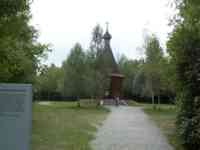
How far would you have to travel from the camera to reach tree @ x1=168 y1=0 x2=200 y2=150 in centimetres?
675

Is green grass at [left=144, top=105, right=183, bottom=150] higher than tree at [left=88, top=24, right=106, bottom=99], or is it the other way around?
tree at [left=88, top=24, right=106, bottom=99]

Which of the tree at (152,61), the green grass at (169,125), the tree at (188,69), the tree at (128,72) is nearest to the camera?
the tree at (188,69)

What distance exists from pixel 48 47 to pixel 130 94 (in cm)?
3276

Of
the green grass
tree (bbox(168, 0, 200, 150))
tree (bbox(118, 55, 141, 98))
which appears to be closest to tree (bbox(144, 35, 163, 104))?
the green grass

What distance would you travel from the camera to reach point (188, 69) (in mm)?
7766

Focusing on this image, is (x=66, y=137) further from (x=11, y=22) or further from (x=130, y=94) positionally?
(x=130, y=94)

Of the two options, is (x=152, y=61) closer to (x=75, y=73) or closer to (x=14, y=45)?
(x=75, y=73)

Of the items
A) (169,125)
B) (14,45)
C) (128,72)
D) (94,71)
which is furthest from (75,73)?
(14,45)

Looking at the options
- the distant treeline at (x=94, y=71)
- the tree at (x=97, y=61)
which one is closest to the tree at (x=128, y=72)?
the tree at (x=97, y=61)

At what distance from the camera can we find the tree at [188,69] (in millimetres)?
6750

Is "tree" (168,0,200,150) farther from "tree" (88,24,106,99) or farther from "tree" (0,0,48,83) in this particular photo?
"tree" (88,24,106,99)

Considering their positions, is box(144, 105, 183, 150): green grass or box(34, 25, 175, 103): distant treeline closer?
box(144, 105, 183, 150): green grass

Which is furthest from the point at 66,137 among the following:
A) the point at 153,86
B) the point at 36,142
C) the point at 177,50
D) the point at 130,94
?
the point at 130,94

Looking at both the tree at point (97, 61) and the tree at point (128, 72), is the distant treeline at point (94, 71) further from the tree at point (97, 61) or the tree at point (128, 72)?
the tree at point (128, 72)
